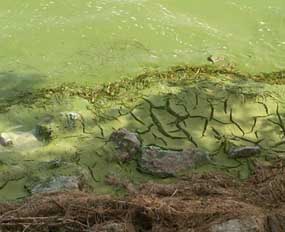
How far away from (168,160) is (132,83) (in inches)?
31.2

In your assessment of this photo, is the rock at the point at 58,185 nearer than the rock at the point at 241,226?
No

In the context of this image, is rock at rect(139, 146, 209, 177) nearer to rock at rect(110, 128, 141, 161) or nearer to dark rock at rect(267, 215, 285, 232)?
rock at rect(110, 128, 141, 161)

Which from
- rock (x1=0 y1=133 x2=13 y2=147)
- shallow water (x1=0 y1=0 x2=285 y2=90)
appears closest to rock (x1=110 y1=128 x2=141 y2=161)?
rock (x1=0 y1=133 x2=13 y2=147)

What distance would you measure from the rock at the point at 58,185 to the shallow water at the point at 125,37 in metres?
0.90

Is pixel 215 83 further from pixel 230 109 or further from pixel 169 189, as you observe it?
pixel 169 189

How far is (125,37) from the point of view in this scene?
3.84 metres

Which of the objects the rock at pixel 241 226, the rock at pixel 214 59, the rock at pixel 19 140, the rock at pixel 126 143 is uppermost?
the rock at pixel 241 226

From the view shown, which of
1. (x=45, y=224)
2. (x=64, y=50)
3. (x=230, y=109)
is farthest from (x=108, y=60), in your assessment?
(x=45, y=224)

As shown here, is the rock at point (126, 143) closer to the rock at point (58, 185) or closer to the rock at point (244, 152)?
the rock at point (58, 185)

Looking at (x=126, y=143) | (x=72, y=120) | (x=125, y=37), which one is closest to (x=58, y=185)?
(x=126, y=143)

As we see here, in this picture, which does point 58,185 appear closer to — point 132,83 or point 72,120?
point 72,120

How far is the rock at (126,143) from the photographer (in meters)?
2.86

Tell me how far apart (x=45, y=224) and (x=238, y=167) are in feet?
3.44

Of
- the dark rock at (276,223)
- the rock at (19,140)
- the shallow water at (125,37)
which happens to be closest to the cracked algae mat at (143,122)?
the rock at (19,140)
